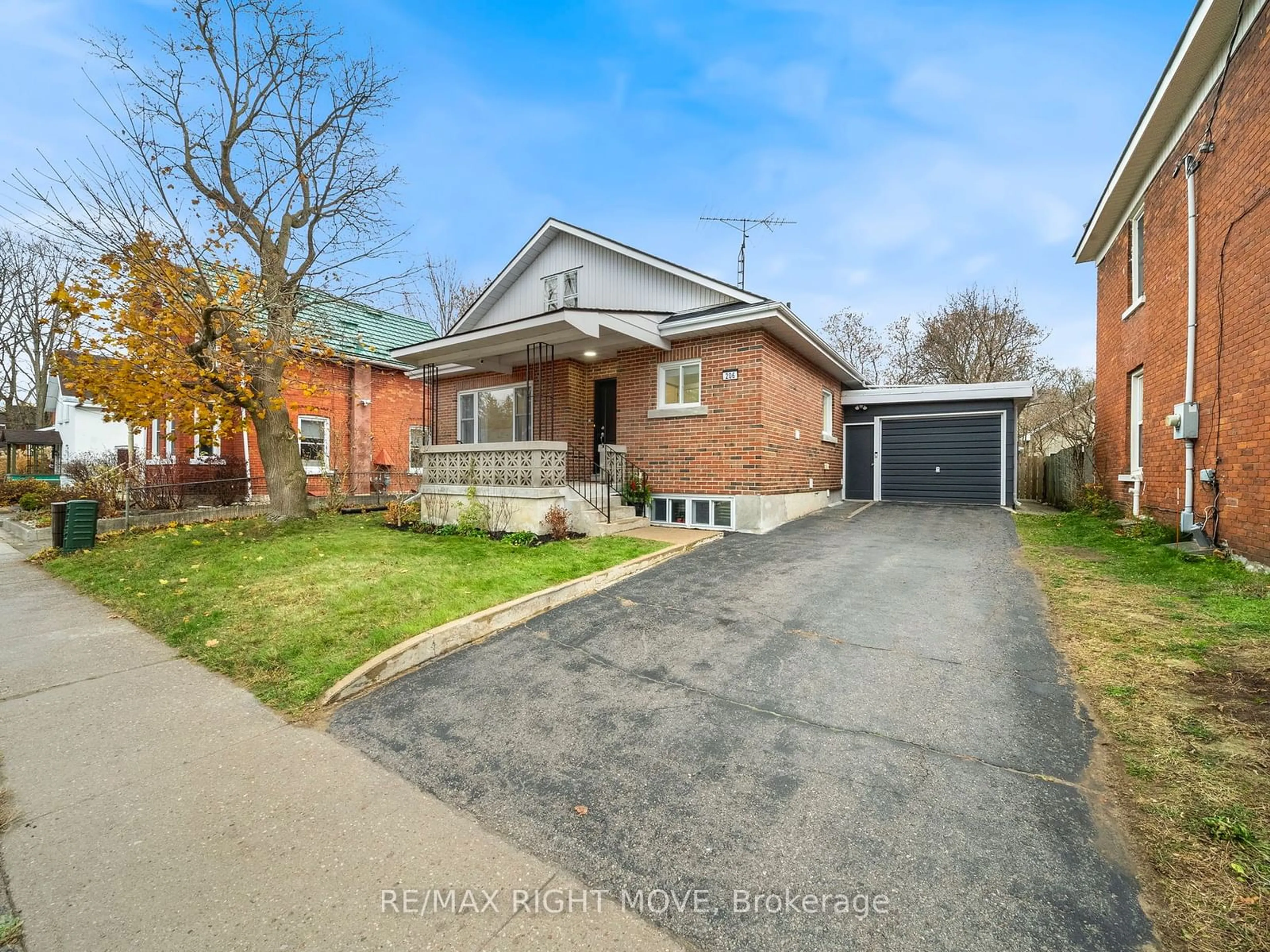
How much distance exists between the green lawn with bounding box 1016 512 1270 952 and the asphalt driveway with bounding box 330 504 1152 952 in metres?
0.16

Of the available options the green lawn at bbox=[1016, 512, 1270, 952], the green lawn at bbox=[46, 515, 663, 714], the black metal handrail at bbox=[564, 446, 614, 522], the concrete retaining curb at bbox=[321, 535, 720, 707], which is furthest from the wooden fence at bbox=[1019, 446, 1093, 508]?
the concrete retaining curb at bbox=[321, 535, 720, 707]

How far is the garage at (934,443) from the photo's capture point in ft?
41.1

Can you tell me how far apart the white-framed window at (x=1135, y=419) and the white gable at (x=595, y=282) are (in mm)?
7273

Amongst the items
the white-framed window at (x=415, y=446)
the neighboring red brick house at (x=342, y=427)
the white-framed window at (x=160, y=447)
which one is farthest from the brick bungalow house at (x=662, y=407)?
the white-framed window at (x=160, y=447)

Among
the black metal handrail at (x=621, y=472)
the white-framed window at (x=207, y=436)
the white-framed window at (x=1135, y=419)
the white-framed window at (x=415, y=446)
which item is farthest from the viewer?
the white-framed window at (x=415, y=446)

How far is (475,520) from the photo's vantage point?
906 cm

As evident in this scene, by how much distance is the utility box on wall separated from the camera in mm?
6629

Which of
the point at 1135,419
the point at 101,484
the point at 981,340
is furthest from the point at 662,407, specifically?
the point at 981,340

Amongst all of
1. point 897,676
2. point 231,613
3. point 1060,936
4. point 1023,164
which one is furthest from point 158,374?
point 1023,164

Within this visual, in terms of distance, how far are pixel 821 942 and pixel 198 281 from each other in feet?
38.0

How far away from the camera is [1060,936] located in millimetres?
1680

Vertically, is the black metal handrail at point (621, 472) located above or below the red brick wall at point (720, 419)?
below

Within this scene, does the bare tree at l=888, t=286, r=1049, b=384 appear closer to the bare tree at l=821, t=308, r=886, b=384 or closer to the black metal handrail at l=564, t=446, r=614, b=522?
the bare tree at l=821, t=308, r=886, b=384

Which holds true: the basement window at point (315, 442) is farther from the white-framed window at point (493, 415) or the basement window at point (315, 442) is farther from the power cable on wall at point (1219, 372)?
the power cable on wall at point (1219, 372)
